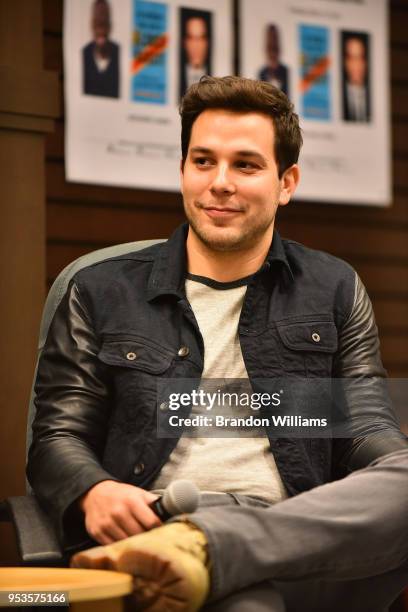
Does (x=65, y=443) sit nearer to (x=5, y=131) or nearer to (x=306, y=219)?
(x=5, y=131)

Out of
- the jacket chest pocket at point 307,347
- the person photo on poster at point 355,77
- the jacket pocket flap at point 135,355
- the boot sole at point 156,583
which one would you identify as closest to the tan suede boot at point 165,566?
the boot sole at point 156,583

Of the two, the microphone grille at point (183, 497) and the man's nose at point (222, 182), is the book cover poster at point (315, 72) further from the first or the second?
the microphone grille at point (183, 497)

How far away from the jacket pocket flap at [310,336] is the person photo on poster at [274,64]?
2.22 m

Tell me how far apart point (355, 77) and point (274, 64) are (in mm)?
439

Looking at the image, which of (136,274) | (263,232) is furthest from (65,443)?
(263,232)

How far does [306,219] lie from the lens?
4.51 m

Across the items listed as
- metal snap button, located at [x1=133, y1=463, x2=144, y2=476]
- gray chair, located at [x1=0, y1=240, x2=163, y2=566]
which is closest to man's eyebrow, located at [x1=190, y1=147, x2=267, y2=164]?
metal snap button, located at [x1=133, y1=463, x2=144, y2=476]

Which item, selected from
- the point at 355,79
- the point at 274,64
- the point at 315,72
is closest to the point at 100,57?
the point at 274,64

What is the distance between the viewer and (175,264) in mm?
2383

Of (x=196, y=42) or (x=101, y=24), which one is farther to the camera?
(x=196, y=42)

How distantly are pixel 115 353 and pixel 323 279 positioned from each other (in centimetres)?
58

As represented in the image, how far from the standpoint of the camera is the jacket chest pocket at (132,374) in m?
2.20

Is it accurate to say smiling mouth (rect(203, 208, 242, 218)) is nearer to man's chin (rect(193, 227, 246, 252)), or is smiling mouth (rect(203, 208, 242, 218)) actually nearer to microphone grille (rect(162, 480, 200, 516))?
man's chin (rect(193, 227, 246, 252))
